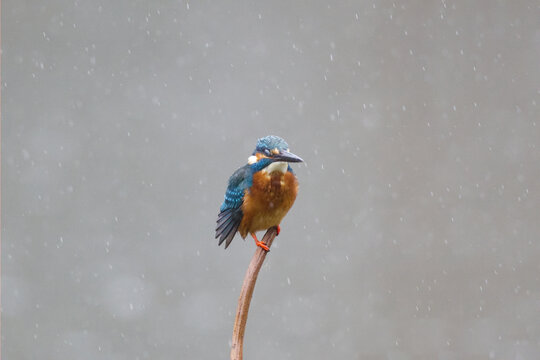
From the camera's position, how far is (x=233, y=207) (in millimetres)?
1264

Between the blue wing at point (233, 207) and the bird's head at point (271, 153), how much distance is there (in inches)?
1.9

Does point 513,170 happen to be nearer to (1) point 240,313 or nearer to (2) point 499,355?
(2) point 499,355

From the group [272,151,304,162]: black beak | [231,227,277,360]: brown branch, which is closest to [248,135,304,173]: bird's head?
[272,151,304,162]: black beak

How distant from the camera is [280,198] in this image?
1246 mm

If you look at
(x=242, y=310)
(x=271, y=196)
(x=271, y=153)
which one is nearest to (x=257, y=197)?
(x=271, y=196)

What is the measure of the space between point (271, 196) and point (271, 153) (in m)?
0.14

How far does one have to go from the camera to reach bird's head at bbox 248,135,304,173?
3.58 feet

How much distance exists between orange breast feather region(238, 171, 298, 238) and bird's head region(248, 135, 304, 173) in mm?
34

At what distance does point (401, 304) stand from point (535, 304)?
2.20ft

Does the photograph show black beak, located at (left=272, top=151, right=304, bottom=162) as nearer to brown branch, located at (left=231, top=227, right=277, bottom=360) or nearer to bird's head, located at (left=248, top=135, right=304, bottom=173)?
bird's head, located at (left=248, top=135, right=304, bottom=173)

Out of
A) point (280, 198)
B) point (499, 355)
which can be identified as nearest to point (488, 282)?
point (499, 355)

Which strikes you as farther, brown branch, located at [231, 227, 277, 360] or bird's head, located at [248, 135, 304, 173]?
bird's head, located at [248, 135, 304, 173]

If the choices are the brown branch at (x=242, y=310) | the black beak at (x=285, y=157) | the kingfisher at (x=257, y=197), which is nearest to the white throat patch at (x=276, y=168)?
the kingfisher at (x=257, y=197)

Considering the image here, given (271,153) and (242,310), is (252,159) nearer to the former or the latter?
(271,153)
